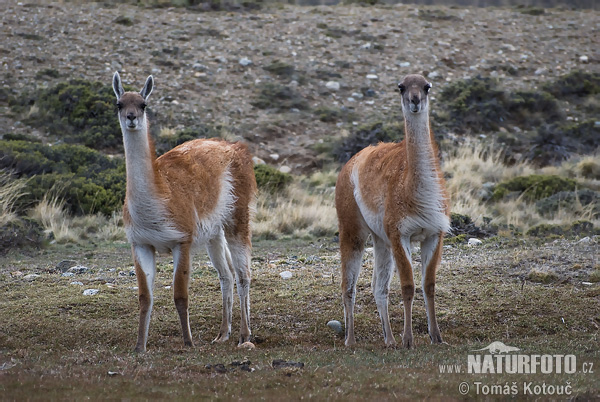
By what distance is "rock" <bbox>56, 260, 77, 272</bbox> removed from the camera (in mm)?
11117

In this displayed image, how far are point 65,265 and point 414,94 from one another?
667 cm

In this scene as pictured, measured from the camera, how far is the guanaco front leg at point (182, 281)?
7121 mm

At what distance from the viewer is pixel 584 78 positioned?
26.2 m

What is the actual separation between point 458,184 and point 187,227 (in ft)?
34.9

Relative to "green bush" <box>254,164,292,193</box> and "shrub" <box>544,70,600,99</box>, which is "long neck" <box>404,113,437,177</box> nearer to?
"green bush" <box>254,164,292,193</box>

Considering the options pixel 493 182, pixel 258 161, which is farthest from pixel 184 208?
pixel 493 182

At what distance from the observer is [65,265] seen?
11.3 m

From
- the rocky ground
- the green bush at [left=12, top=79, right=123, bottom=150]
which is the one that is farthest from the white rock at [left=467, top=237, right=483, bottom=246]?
the green bush at [left=12, top=79, right=123, bottom=150]

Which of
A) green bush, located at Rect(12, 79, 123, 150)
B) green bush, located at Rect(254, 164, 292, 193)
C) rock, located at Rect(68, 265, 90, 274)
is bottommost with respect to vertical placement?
green bush, located at Rect(254, 164, 292, 193)

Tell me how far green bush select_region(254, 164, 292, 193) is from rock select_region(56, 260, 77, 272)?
19.9ft

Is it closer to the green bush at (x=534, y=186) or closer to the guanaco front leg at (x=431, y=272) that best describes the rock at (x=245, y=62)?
the green bush at (x=534, y=186)

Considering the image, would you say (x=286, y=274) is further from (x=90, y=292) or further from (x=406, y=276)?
(x=406, y=276)

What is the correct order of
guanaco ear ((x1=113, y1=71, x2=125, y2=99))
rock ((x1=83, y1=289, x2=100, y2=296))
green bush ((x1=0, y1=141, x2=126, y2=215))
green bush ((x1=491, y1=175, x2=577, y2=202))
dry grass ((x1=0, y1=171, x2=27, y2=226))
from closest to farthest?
guanaco ear ((x1=113, y1=71, x2=125, y2=99)) → rock ((x1=83, y1=289, x2=100, y2=296)) → dry grass ((x1=0, y1=171, x2=27, y2=226)) → green bush ((x1=0, y1=141, x2=126, y2=215)) → green bush ((x1=491, y1=175, x2=577, y2=202))

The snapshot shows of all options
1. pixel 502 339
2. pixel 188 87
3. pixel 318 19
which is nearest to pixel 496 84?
pixel 318 19
